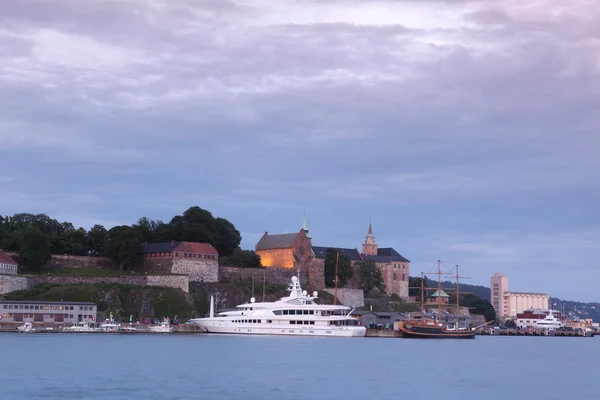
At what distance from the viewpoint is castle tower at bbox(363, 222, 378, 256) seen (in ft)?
531

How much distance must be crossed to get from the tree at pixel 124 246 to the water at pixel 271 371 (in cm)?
2779

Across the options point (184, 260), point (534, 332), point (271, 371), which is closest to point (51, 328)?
point (184, 260)

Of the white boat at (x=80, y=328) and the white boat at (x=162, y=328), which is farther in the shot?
the white boat at (x=162, y=328)

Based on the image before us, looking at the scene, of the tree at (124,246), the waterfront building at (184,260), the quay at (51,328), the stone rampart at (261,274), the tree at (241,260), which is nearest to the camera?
the quay at (51,328)

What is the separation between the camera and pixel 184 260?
364ft

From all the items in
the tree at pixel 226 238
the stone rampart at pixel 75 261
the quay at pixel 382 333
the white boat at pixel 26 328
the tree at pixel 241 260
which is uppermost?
the tree at pixel 226 238

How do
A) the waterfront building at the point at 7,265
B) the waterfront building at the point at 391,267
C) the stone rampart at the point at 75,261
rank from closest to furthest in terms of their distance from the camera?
the waterfront building at the point at 7,265
the stone rampart at the point at 75,261
the waterfront building at the point at 391,267

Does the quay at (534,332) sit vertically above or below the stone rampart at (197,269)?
below

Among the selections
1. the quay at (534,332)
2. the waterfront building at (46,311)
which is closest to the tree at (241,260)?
the waterfront building at (46,311)

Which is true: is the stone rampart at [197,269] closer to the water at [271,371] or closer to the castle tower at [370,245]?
the water at [271,371]

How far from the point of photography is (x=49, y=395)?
42969mm

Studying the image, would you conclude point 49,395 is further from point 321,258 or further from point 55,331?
point 321,258

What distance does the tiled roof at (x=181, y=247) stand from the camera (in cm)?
11161

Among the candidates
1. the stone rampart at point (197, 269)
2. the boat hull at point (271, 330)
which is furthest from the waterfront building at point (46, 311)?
the stone rampart at point (197, 269)
